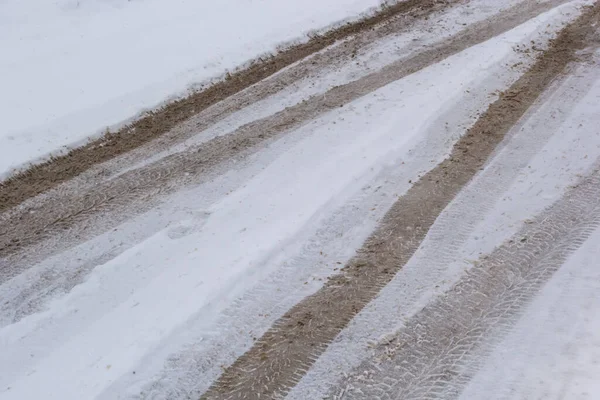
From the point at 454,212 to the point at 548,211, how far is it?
0.90 metres

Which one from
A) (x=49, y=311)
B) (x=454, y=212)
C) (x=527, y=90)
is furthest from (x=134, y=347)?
(x=527, y=90)

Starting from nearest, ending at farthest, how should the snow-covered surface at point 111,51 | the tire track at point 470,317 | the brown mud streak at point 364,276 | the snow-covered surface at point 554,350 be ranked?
the snow-covered surface at point 554,350 < the tire track at point 470,317 < the brown mud streak at point 364,276 < the snow-covered surface at point 111,51

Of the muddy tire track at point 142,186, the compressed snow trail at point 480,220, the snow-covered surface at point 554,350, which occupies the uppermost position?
the muddy tire track at point 142,186

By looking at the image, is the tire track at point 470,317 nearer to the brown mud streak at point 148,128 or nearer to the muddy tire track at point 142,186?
the muddy tire track at point 142,186

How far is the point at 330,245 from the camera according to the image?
5.88 m

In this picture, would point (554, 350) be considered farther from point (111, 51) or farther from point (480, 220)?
point (111, 51)

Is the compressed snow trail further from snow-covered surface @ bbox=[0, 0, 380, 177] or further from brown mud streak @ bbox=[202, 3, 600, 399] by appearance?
snow-covered surface @ bbox=[0, 0, 380, 177]

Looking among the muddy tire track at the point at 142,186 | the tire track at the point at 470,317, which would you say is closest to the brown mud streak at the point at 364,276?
the tire track at the point at 470,317

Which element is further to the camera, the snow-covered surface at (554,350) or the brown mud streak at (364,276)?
the brown mud streak at (364,276)

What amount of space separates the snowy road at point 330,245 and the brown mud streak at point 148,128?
0.05 metres

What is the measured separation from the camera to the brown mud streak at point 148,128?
7094 mm

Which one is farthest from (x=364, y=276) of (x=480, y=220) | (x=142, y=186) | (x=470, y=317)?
(x=142, y=186)

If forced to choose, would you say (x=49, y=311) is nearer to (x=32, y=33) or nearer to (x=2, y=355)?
(x=2, y=355)

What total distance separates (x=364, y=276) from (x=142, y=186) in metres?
2.85
